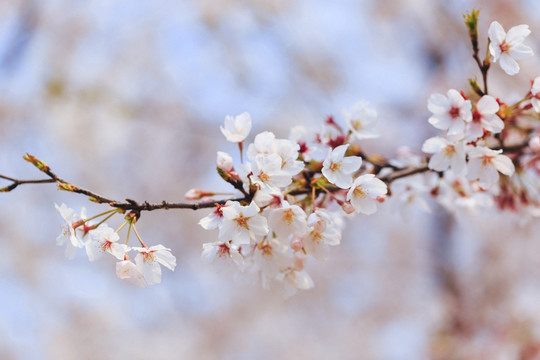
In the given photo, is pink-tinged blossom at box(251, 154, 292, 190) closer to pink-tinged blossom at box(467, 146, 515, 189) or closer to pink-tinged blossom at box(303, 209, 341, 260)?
pink-tinged blossom at box(303, 209, 341, 260)

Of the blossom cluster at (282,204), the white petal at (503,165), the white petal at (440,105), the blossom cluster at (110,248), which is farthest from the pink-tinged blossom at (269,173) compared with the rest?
the white petal at (503,165)

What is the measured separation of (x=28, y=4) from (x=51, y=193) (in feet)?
9.83

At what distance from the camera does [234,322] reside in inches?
284

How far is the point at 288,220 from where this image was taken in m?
0.90

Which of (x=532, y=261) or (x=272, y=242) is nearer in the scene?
(x=272, y=242)

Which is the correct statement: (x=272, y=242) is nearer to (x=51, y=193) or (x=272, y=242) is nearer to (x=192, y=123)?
(x=192, y=123)

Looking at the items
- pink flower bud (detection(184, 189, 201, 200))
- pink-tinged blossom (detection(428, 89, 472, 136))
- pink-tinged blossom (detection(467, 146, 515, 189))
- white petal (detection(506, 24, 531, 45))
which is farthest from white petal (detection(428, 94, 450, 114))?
pink flower bud (detection(184, 189, 201, 200))

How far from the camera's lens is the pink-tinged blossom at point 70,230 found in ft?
2.90

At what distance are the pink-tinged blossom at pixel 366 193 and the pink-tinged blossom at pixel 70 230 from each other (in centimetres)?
55

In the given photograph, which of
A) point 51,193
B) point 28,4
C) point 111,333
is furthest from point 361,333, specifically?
point 28,4

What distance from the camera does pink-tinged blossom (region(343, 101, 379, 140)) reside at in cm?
115

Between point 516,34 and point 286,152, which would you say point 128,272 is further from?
point 516,34

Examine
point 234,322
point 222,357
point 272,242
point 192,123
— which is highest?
point 192,123

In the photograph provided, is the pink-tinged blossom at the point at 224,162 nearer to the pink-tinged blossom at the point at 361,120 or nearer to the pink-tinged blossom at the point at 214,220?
the pink-tinged blossom at the point at 214,220
